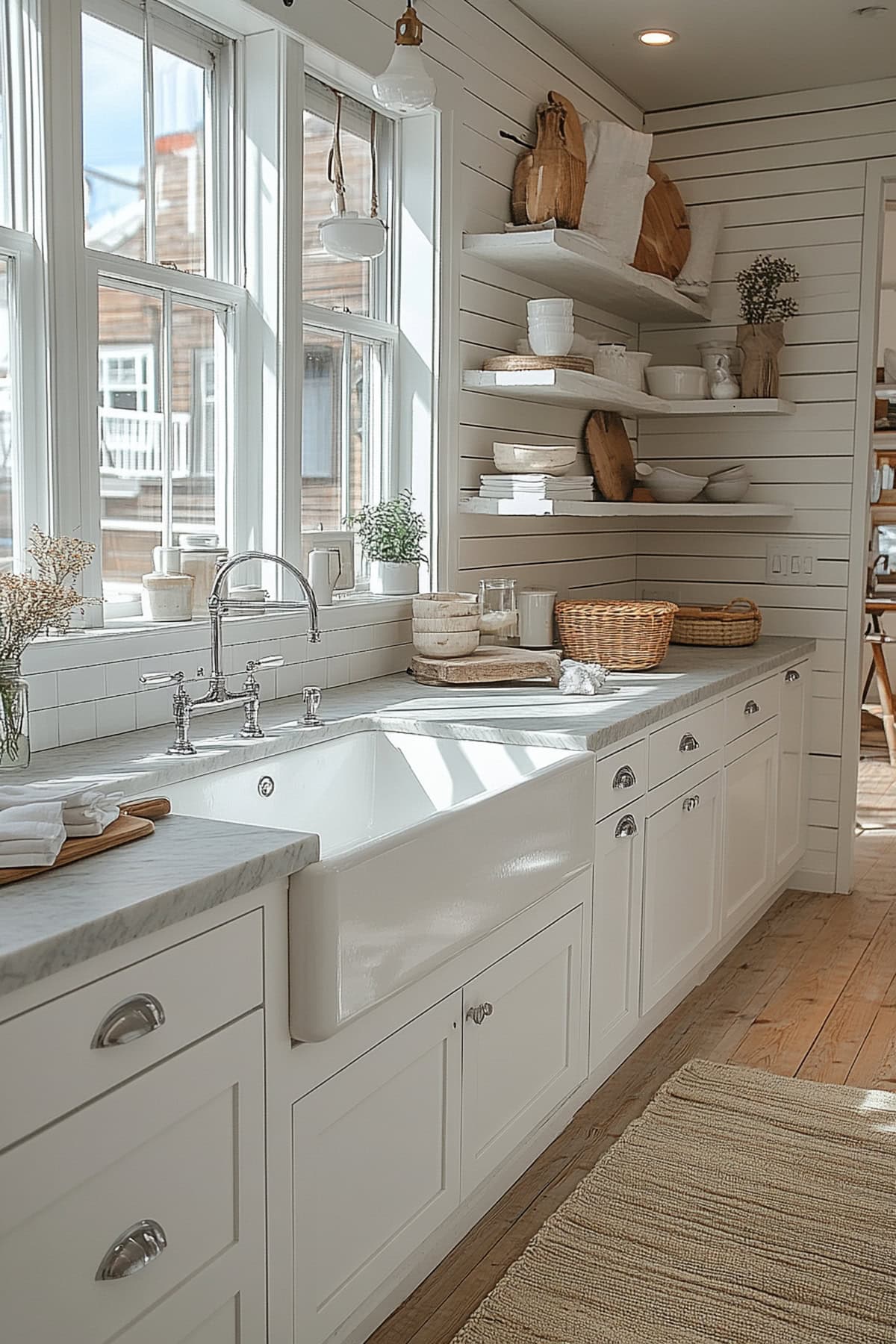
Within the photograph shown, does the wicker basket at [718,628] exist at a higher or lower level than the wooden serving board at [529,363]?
lower

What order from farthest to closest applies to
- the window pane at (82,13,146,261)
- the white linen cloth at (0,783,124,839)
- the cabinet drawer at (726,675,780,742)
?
1. the cabinet drawer at (726,675,780,742)
2. the window pane at (82,13,146,261)
3. the white linen cloth at (0,783,124,839)

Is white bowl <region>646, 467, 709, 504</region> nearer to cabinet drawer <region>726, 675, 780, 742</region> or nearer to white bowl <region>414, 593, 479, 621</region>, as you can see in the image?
cabinet drawer <region>726, 675, 780, 742</region>

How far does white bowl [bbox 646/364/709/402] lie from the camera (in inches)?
177

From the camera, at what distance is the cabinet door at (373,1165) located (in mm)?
1761

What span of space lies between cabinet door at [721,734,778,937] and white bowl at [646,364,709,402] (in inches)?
48.6

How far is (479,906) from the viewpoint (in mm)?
2113

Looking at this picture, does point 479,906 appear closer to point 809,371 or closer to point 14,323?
point 14,323

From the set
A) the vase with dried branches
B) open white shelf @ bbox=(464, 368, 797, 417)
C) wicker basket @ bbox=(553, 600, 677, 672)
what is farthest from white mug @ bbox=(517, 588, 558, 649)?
the vase with dried branches

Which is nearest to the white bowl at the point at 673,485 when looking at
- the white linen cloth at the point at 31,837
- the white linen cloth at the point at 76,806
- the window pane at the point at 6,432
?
the window pane at the point at 6,432

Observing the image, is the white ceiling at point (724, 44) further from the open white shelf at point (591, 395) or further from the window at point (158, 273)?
the window at point (158, 273)

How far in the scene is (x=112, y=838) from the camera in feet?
5.32

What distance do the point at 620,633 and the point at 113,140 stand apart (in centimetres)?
178

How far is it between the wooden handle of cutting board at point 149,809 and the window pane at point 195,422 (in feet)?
3.61

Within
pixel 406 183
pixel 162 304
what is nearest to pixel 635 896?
pixel 162 304
